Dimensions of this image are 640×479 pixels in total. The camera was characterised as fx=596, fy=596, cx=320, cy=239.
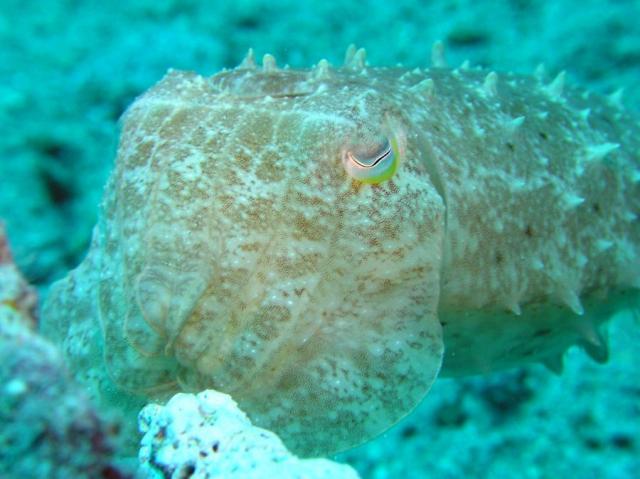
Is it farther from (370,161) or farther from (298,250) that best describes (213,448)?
(370,161)

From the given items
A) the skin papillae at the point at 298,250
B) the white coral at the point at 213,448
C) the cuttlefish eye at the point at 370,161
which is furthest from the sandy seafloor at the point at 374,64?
the cuttlefish eye at the point at 370,161

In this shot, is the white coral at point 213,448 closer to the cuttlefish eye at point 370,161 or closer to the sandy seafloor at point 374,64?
the sandy seafloor at point 374,64

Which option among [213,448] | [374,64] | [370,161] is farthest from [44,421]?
[374,64]

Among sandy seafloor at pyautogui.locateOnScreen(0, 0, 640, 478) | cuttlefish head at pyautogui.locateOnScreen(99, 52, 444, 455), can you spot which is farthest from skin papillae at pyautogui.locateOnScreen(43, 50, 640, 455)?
sandy seafloor at pyautogui.locateOnScreen(0, 0, 640, 478)

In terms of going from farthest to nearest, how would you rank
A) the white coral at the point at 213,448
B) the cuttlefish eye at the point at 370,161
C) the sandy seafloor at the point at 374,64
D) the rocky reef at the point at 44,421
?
1. the sandy seafloor at the point at 374,64
2. the cuttlefish eye at the point at 370,161
3. the white coral at the point at 213,448
4. the rocky reef at the point at 44,421

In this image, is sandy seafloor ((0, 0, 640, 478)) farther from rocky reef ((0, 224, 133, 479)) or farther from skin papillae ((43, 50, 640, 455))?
rocky reef ((0, 224, 133, 479))
